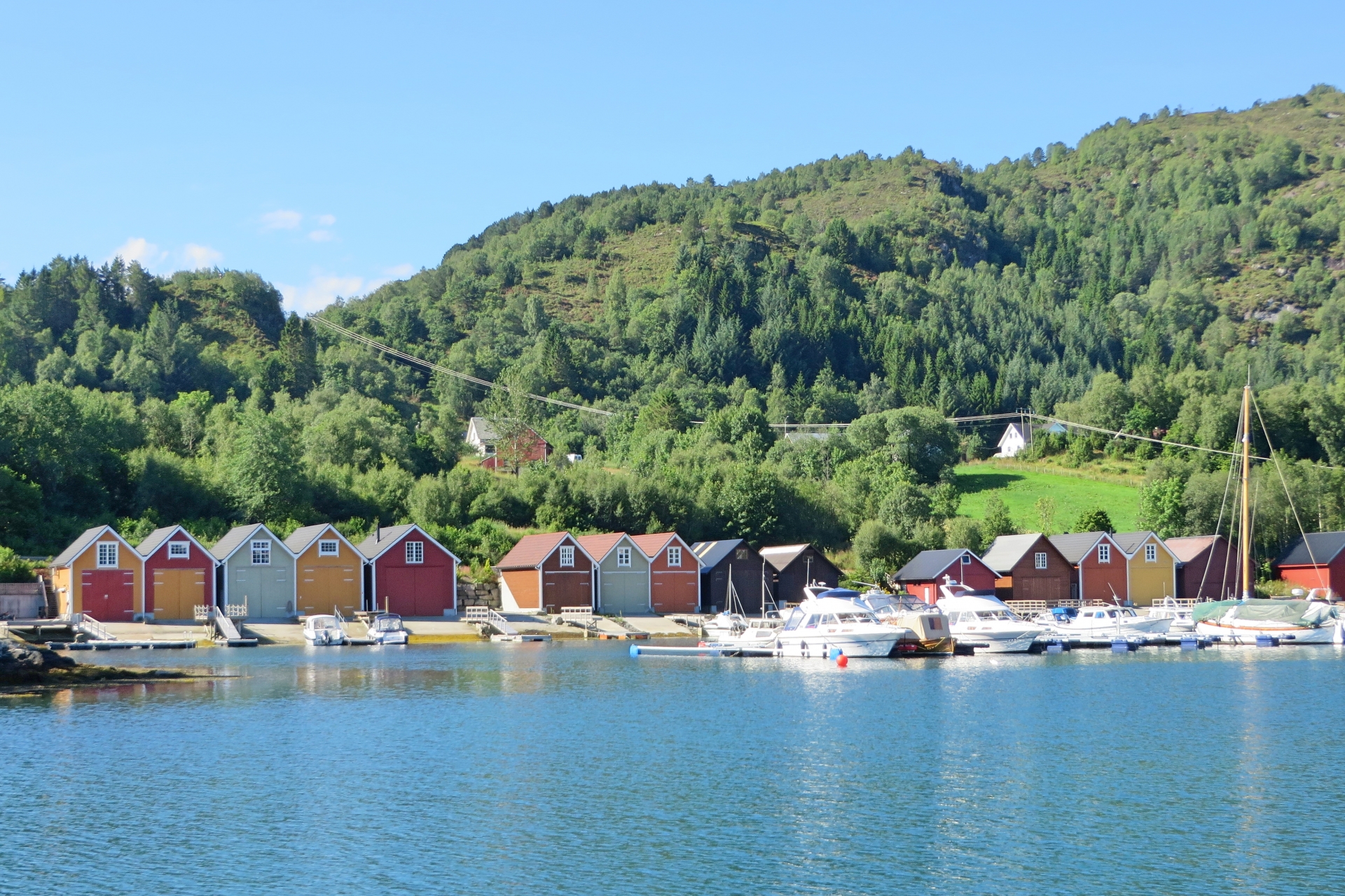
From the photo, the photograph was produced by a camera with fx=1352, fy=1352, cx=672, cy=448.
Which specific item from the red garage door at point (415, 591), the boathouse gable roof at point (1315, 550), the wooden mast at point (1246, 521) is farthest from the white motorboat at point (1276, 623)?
the red garage door at point (415, 591)

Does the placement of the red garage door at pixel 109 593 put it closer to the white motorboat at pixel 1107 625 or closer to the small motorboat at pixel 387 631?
the small motorboat at pixel 387 631

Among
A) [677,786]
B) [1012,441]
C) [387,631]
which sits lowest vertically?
[677,786]

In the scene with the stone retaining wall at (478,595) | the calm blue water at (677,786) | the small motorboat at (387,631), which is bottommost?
the calm blue water at (677,786)

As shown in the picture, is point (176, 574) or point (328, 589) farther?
point (328, 589)

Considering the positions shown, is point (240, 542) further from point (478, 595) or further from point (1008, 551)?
point (1008, 551)

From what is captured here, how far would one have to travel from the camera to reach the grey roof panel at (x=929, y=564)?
3108 inches

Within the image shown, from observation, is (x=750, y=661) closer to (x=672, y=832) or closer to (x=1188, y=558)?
(x=672, y=832)

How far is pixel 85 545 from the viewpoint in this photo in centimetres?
6384

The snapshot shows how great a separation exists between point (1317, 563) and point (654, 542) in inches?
1632

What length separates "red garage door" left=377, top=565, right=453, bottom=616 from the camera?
236 feet

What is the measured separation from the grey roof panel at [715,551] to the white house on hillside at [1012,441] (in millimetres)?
72140

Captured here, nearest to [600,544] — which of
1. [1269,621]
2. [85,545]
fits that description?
[85,545]

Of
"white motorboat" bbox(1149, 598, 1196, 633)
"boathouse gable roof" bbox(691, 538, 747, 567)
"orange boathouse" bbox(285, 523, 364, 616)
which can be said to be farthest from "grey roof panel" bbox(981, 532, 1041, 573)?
"orange boathouse" bbox(285, 523, 364, 616)

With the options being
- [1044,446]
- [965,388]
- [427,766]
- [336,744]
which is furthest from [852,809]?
[965,388]
